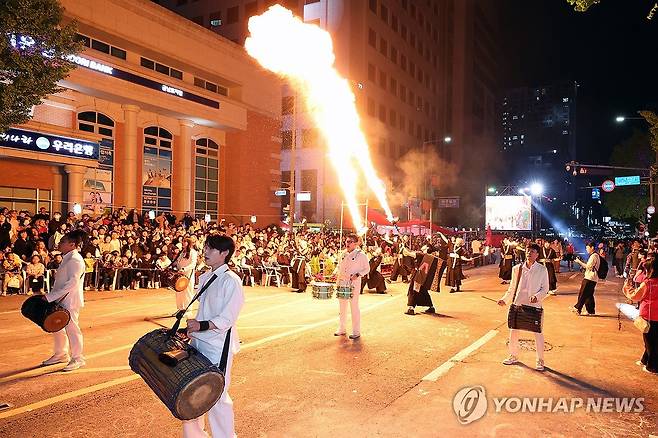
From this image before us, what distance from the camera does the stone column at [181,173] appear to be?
2781 cm

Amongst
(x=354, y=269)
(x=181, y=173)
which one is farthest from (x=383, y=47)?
(x=354, y=269)

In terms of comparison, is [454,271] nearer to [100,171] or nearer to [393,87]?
[100,171]

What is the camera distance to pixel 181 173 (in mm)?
27969

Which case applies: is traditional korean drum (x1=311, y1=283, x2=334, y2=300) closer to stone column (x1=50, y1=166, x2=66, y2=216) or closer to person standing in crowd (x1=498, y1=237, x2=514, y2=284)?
person standing in crowd (x1=498, y1=237, x2=514, y2=284)

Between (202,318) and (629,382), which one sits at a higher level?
(202,318)

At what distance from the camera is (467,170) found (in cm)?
7062

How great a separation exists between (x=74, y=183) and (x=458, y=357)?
19362mm

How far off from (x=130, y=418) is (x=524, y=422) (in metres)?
4.29

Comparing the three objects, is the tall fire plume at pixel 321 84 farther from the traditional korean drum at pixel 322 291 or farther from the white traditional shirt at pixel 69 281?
the white traditional shirt at pixel 69 281

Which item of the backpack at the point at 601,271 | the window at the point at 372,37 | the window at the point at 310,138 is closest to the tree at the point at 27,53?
the backpack at the point at 601,271

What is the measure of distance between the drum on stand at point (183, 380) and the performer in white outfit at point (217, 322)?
0.25 meters

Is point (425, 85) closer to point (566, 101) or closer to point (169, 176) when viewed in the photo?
point (169, 176)

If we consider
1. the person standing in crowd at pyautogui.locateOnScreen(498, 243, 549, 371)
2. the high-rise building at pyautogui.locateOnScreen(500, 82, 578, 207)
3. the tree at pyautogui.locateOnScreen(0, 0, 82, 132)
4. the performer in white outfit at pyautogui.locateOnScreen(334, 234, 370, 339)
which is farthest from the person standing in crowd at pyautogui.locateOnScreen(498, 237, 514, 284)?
the high-rise building at pyautogui.locateOnScreen(500, 82, 578, 207)

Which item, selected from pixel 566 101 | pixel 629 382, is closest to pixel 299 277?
pixel 629 382
